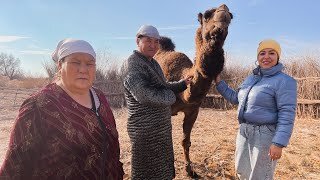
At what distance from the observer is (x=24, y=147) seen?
2297 mm

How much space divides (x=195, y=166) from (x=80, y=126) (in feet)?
14.6

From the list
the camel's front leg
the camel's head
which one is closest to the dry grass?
the camel's front leg

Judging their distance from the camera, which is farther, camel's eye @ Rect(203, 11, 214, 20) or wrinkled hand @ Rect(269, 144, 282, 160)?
camel's eye @ Rect(203, 11, 214, 20)

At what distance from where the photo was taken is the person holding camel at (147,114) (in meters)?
3.65

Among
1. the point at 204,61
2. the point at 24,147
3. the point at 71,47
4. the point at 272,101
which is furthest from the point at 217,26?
the point at 24,147

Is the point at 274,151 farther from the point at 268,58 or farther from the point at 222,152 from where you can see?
the point at 222,152

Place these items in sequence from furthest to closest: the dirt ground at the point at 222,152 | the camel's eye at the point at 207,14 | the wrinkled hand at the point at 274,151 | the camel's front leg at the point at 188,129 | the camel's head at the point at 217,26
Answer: the dirt ground at the point at 222,152, the camel's front leg at the point at 188,129, the camel's eye at the point at 207,14, the camel's head at the point at 217,26, the wrinkled hand at the point at 274,151

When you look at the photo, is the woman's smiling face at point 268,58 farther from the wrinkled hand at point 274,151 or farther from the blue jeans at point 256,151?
the wrinkled hand at point 274,151

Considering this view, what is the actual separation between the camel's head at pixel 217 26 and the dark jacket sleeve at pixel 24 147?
115 inches

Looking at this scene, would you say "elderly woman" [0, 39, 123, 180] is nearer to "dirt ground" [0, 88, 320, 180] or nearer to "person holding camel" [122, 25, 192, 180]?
"person holding camel" [122, 25, 192, 180]

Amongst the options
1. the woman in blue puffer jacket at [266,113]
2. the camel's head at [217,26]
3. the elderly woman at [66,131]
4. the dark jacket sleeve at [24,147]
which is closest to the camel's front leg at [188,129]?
the camel's head at [217,26]

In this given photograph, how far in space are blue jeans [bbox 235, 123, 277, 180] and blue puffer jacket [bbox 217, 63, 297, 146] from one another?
0.28 feet

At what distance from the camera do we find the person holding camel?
144 inches

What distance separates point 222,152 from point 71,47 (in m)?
5.67
